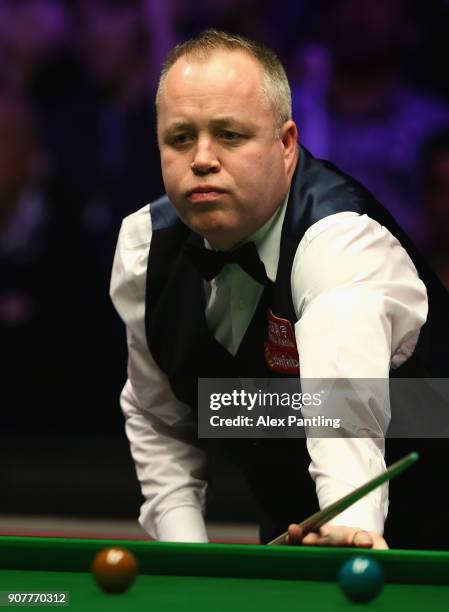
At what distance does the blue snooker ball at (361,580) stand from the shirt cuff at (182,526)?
37.4 inches

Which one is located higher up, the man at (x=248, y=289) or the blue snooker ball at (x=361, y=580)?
the man at (x=248, y=289)

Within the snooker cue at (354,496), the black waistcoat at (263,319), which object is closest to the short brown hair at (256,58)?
the black waistcoat at (263,319)

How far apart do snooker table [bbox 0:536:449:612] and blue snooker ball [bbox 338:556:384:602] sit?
2 cm

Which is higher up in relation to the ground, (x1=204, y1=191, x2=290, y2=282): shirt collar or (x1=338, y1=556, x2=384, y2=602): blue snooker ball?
(x1=204, y1=191, x2=290, y2=282): shirt collar

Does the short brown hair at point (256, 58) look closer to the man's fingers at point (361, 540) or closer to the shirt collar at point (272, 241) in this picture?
the shirt collar at point (272, 241)

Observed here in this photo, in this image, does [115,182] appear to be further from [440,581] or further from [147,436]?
[440,581]

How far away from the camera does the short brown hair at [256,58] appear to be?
92.2 inches

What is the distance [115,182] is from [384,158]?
1204mm

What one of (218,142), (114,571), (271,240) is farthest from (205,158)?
(114,571)

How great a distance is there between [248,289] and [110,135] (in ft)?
10.0

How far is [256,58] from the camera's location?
236 cm

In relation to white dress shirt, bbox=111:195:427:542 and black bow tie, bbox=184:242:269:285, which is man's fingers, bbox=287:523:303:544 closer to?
white dress shirt, bbox=111:195:427:542

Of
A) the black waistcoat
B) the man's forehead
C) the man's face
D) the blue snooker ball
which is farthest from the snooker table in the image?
the man's forehead

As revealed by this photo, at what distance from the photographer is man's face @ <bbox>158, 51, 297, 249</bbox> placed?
2.27 meters
